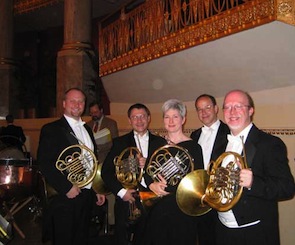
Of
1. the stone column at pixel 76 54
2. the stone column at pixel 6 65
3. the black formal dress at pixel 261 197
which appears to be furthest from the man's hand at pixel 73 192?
the stone column at pixel 6 65

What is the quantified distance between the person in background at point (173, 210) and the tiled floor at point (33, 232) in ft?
6.15

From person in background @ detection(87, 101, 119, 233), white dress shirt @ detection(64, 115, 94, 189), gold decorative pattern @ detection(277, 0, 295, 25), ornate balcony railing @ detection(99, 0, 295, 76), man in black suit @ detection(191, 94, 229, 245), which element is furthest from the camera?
person in background @ detection(87, 101, 119, 233)

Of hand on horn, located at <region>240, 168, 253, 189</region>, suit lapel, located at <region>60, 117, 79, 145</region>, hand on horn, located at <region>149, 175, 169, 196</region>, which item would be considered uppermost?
suit lapel, located at <region>60, 117, 79, 145</region>

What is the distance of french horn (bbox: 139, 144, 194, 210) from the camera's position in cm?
264

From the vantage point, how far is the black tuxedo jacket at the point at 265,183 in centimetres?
208

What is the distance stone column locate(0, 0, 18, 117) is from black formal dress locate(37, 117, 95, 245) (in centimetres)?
903

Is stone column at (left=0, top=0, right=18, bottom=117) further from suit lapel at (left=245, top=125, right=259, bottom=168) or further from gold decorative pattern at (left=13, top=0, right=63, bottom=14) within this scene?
suit lapel at (left=245, top=125, right=259, bottom=168)

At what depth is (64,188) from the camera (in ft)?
10.2

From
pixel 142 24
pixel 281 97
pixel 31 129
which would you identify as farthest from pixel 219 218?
pixel 31 129

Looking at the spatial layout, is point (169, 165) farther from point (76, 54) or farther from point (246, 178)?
point (76, 54)

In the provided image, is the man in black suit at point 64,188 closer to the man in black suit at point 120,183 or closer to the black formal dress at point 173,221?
the man in black suit at point 120,183

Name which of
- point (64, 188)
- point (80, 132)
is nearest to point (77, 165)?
point (64, 188)

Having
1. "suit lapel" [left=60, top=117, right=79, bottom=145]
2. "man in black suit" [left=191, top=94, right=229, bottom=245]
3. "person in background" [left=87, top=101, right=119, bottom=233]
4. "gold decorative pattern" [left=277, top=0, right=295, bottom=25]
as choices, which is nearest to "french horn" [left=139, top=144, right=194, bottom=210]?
"man in black suit" [left=191, top=94, right=229, bottom=245]

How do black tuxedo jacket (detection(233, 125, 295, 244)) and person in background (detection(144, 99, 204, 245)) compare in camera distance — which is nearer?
black tuxedo jacket (detection(233, 125, 295, 244))
